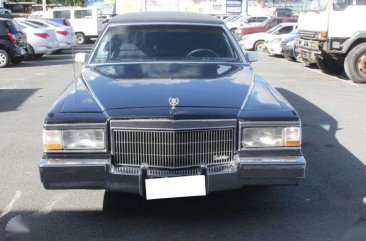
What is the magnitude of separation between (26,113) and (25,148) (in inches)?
104

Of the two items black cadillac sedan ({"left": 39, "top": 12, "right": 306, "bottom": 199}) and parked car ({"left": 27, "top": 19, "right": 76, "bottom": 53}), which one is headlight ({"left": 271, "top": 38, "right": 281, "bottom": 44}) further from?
black cadillac sedan ({"left": 39, "top": 12, "right": 306, "bottom": 199})

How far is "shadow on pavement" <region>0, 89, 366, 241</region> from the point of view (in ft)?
13.6

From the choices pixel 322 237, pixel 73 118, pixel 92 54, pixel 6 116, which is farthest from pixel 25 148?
pixel 322 237

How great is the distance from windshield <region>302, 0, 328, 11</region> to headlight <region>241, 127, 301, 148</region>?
9.88 meters

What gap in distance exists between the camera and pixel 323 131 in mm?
7863

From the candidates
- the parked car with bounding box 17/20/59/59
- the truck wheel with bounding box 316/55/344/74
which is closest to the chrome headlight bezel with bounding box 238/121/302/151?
the truck wheel with bounding box 316/55/344/74

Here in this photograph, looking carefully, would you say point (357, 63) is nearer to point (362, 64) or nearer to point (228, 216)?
point (362, 64)

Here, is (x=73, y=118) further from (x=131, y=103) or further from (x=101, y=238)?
(x=101, y=238)

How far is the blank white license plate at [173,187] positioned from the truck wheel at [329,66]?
11742 millimetres

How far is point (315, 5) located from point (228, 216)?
10578 mm

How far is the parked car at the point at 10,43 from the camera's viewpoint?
16.9 meters

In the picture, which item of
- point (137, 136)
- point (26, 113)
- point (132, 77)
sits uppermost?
point (132, 77)

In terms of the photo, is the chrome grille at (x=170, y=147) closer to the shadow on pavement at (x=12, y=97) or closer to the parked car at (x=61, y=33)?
the shadow on pavement at (x=12, y=97)

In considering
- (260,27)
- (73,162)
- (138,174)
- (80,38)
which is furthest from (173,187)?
(80,38)
